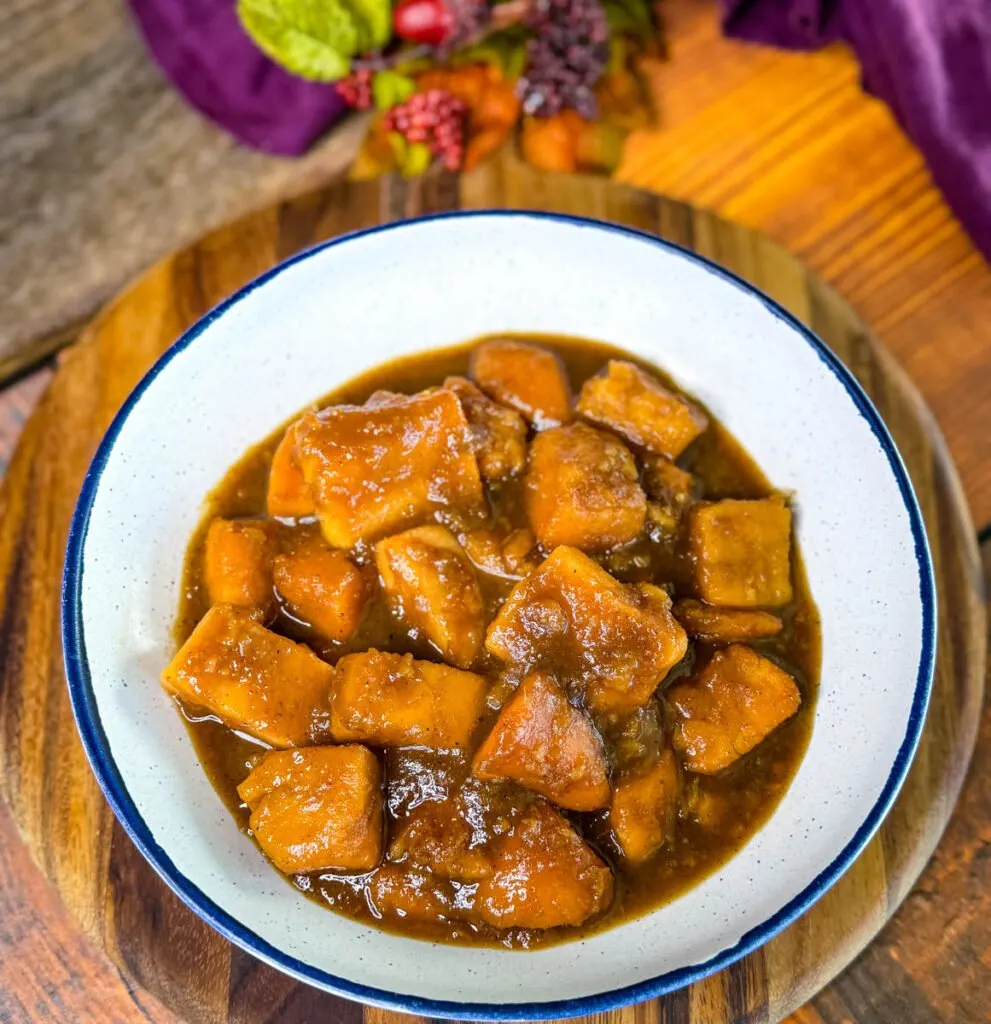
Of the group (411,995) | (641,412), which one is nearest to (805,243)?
(641,412)

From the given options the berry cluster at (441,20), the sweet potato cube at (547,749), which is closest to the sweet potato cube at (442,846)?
the sweet potato cube at (547,749)

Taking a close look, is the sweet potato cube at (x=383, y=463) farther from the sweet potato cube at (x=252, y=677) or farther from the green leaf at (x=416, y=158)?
the green leaf at (x=416, y=158)

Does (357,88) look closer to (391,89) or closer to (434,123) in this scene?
(391,89)

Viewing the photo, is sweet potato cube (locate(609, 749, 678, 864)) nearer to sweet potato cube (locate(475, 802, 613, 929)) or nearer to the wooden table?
sweet potato cube (locate(475, 802, 613, 929))

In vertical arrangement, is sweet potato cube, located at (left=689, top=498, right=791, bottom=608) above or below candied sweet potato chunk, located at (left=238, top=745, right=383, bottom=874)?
below

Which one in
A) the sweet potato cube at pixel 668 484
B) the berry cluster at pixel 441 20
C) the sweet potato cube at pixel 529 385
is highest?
the berry cluster at pixel 441 20

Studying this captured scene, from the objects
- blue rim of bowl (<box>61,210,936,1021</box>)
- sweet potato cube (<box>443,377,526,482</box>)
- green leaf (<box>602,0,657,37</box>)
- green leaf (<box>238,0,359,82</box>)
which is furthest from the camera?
green leaf (<box>602,0,657,37</box>)

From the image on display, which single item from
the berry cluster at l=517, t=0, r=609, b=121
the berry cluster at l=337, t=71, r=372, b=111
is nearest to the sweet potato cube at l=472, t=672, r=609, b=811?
the berry cluster at l=517, t=0, r=609, b=121
